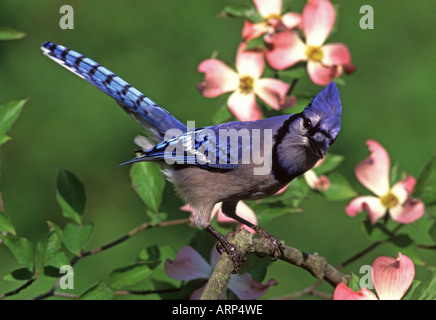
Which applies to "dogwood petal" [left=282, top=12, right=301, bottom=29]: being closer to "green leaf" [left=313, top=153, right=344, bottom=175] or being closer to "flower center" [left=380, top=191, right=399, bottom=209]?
"green leaf" [left=313, top=153, right=344, bottom=175]

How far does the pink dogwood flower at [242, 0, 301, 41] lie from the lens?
5.97 feet

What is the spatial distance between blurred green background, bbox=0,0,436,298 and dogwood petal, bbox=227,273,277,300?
1.68 meters

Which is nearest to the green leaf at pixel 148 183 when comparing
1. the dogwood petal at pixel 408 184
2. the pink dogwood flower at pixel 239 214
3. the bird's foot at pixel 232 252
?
the pink dogwood flower at pixel 239 214

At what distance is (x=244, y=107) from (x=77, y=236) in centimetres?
58

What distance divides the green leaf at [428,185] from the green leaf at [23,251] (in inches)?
40.7

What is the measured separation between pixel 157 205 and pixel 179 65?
242cm

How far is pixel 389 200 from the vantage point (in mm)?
1767

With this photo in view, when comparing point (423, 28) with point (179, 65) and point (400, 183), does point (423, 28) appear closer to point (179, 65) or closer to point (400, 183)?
point (179, 65)

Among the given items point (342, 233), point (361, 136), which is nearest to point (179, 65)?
point (361, 136)

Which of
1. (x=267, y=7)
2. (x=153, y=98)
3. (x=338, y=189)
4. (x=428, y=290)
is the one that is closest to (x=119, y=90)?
(x=267, y=7)

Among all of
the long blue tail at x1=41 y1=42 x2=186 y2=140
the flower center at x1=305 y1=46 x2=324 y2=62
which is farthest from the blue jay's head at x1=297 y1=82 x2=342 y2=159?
the long blue tail at x1=41 y1=42 x2=186 y2=140

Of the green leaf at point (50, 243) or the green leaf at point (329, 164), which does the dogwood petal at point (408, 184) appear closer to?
the green leaf at point (329, 164)

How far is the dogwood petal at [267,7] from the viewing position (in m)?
1.86
